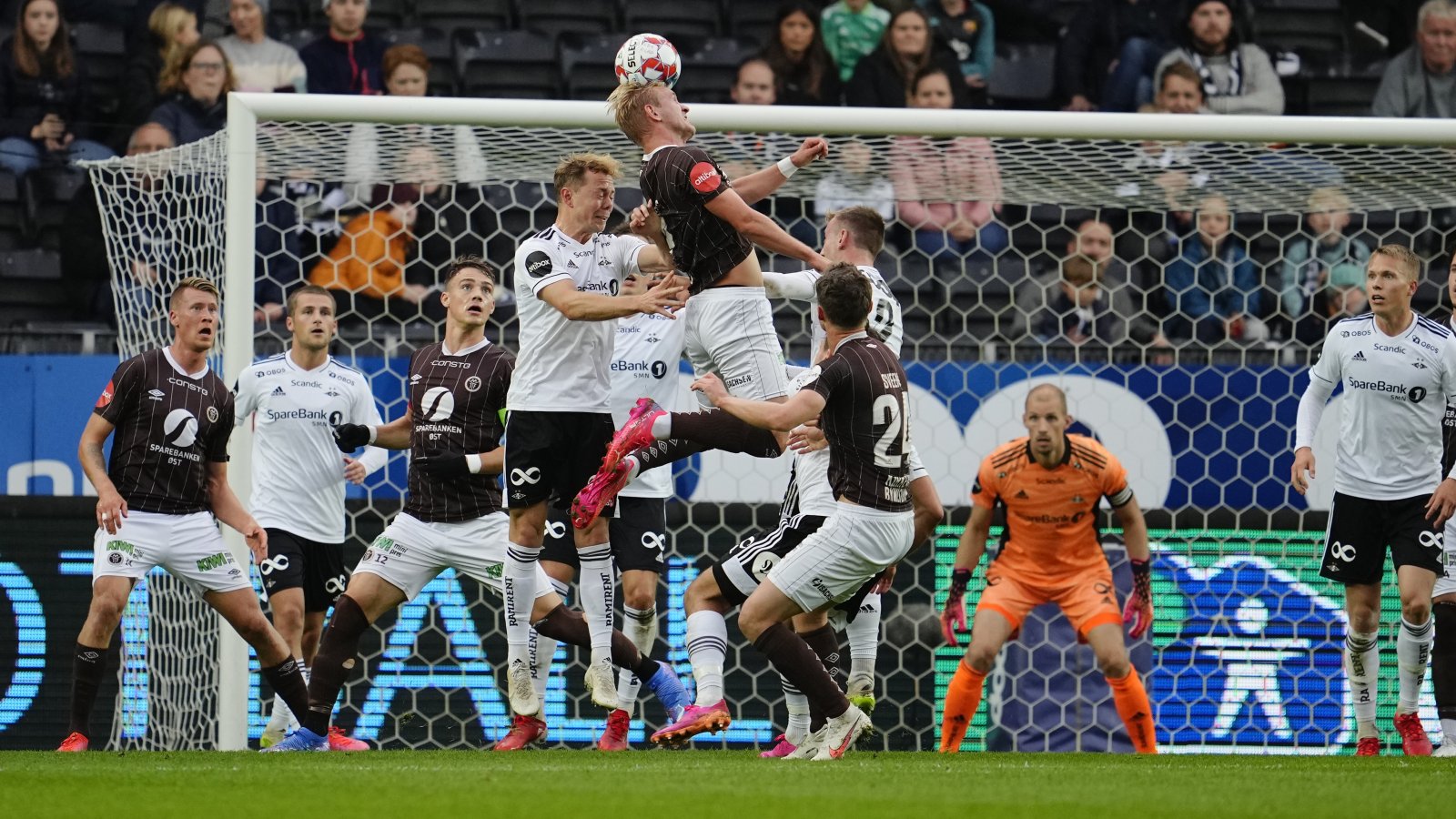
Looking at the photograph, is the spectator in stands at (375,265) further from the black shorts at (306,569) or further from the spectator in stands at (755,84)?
the spectator in stands at (755,84)

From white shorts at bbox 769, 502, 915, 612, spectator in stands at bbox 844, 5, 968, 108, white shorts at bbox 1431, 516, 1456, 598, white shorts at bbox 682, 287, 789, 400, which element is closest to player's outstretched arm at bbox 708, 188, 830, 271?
white shorts at bbox 682, 287, 789, 400

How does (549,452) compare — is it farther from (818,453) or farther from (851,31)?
(851,31)

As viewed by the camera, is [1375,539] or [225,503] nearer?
[225,503]

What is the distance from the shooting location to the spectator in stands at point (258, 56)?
40.8 feet

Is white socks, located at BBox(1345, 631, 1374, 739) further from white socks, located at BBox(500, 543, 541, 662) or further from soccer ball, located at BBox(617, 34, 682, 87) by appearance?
soccer ball, located at BBox(617, 34, 682, 87)

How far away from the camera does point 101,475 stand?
7.70 meters

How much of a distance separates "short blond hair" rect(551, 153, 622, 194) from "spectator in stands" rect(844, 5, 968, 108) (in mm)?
5222

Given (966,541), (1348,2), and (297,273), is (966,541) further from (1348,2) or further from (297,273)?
(1348,2)

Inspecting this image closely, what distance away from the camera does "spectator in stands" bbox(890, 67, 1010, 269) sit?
971cm

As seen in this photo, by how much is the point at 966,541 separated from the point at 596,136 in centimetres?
284

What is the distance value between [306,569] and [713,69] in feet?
18.9

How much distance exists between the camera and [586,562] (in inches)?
310

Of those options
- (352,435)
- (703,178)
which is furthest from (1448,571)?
(352,435)

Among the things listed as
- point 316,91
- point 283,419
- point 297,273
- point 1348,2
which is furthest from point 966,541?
point 1348,2
